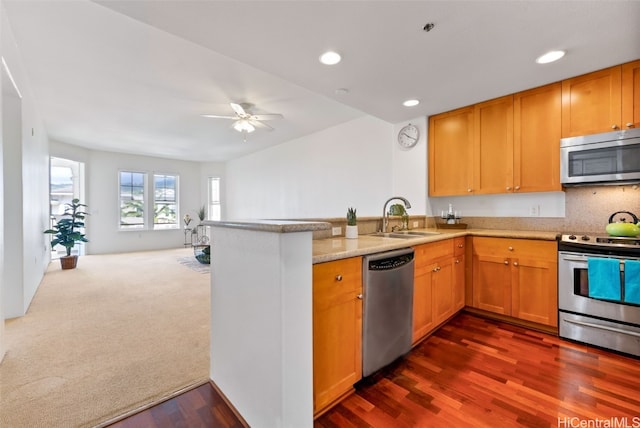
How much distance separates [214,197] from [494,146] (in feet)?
26.3

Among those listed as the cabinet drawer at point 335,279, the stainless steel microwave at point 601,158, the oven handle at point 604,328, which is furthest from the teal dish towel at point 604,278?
the cabinet drawer at point 335,279

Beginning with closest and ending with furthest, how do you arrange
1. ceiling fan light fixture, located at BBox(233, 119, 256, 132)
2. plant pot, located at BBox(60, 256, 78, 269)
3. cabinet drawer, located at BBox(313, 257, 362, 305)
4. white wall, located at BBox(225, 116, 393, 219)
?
cabinet drawer, located at BBox(313, 257, 362, 305), ceiling fan light fixture, located at BBox(233, 119, 256, 132), white wall, located at BBox(225, 116, 393, 219), plant pot, located at BBox(60, 256, 78, 269)

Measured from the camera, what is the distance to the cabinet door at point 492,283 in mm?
2727

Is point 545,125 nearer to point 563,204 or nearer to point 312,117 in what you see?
point 563,204

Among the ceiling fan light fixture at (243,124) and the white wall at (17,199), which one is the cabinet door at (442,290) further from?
the white wall at (17,199)

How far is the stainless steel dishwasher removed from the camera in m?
1.72

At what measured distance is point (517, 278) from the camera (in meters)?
2.66

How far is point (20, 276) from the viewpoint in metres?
2.95

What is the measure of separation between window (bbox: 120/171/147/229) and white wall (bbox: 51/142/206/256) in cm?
14

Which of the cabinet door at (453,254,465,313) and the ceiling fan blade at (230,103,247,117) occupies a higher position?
the ceiling fan blade at (230,103,247,117)

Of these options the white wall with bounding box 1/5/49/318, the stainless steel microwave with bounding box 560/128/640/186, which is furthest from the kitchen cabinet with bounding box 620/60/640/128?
the white wall with bounding box 1/5/49/318

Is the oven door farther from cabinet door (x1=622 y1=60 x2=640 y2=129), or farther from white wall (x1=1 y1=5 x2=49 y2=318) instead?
white wall (x1=1 y1=5 x2=49 y2=318)

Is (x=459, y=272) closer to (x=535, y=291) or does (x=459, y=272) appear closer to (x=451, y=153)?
(x=535, y=291)

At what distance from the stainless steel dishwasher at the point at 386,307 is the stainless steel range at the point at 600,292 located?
1.49 m
